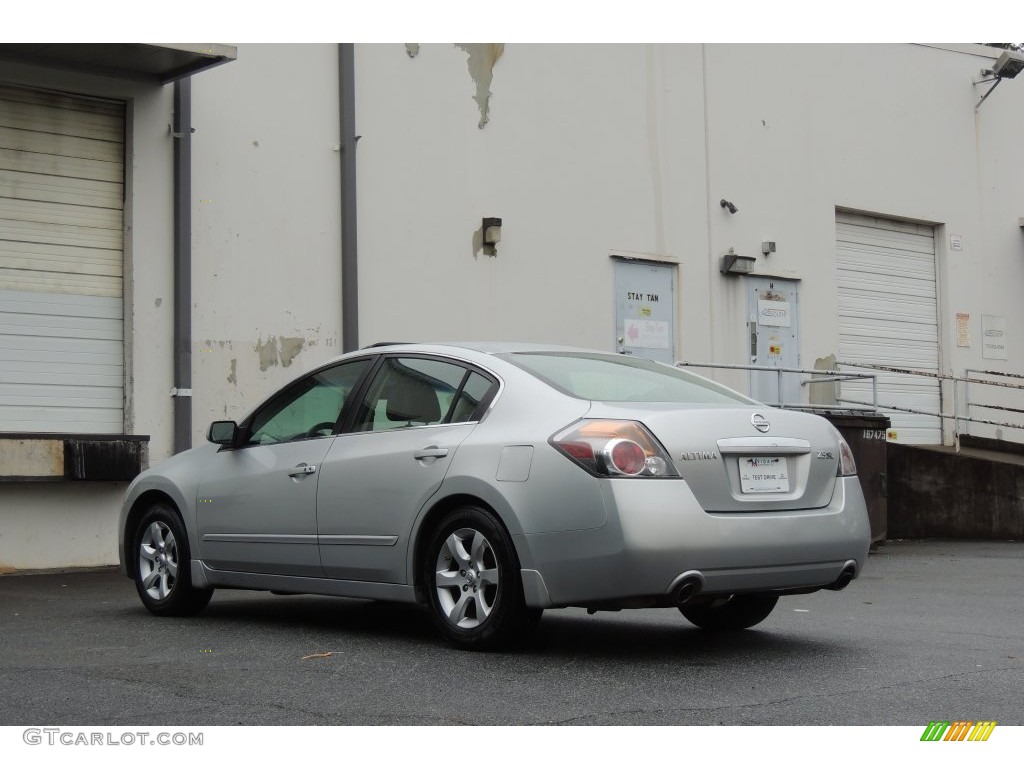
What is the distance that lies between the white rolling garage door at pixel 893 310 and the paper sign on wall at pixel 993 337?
2.84ft

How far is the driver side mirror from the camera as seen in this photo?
762 cm

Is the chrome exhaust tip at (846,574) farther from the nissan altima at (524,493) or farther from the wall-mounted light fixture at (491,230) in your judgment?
the wall-mounted light fixture at (491,230)

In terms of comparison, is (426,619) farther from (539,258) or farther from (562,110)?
(562,110)

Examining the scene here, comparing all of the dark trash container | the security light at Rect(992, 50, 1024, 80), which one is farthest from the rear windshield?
the security light at Rect(992, 50, 1024, 80)

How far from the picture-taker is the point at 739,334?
17438mm

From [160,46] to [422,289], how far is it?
157 inches

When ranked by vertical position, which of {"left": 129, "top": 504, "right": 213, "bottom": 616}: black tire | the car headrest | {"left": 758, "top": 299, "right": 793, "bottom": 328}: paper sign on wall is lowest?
{"left": 129, "top": 504, "right": 213, "bottom": 616}: black tire

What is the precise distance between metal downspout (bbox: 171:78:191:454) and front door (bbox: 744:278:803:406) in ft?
24.7

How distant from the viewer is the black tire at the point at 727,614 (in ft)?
22.6

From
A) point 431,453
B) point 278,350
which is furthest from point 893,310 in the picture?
point 431,453

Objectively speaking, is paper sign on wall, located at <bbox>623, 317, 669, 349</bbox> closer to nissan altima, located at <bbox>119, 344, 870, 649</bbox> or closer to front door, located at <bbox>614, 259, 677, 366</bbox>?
front door, located at <bbox>614, 259, 677, 366</bbox>
